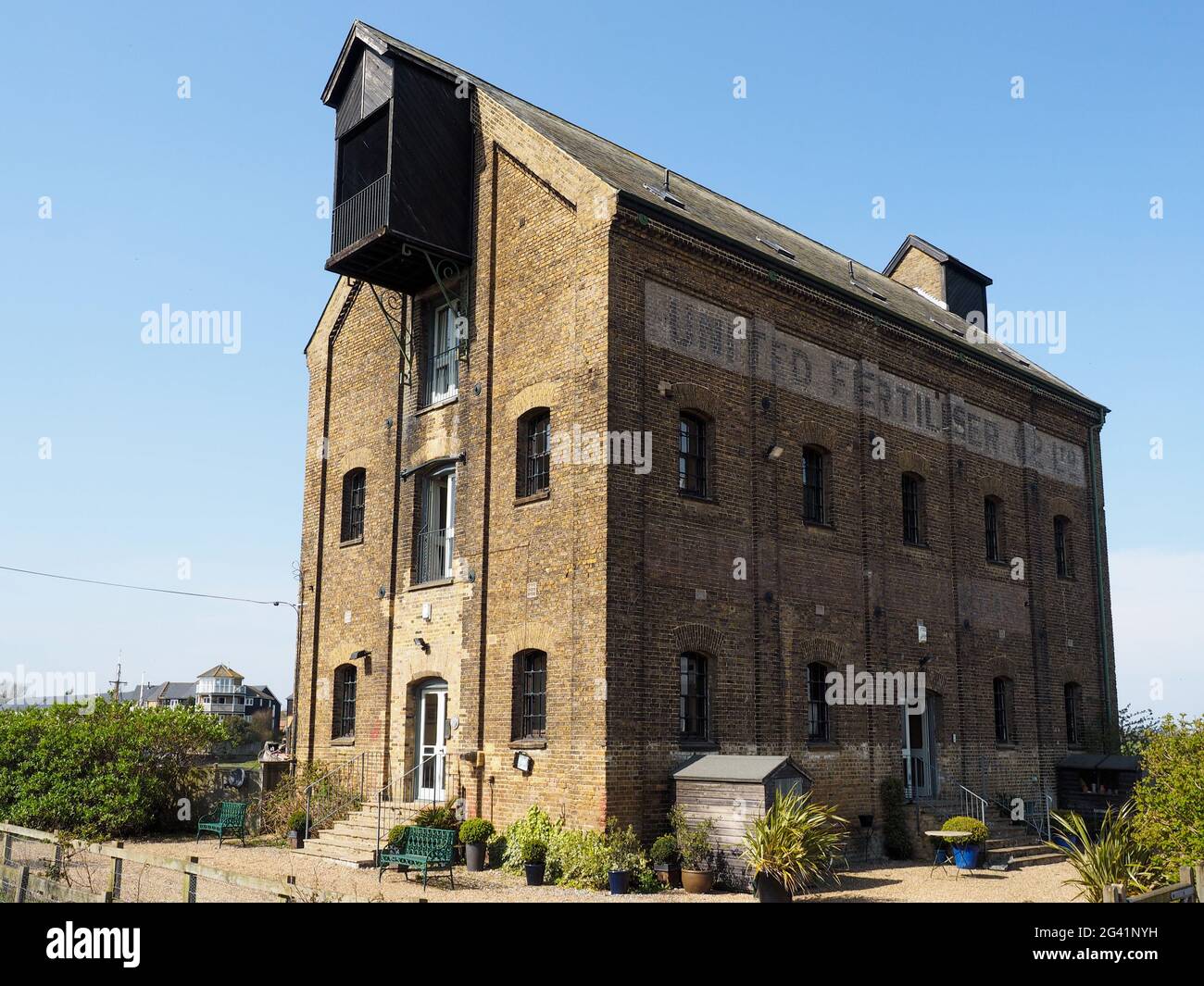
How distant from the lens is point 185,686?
348 feet

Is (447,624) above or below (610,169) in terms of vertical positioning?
below

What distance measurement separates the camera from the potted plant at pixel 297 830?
1920cm

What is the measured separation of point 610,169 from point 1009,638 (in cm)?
1339

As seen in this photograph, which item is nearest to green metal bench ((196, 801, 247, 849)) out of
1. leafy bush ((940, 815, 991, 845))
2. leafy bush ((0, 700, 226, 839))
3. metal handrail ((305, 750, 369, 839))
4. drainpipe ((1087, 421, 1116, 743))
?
metal handrail ((305, 750, 369, 839))

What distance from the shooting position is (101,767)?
69.2 feet

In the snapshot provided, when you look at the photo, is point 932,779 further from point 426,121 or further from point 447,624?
point 426,121

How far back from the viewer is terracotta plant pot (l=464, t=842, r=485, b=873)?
16438 millimetres

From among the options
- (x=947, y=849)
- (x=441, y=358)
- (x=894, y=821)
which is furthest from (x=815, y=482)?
(x=441, y=358)

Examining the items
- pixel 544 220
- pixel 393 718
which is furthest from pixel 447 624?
pixel 544 220

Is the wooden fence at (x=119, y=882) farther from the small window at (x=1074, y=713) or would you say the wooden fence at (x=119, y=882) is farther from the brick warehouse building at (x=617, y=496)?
the small window at (x=1074, y=713)

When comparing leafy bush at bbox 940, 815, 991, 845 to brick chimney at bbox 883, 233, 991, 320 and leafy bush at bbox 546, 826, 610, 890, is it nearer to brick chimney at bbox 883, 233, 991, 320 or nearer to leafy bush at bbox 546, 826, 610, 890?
leafy bush at bbox 546, 826, 610, 890

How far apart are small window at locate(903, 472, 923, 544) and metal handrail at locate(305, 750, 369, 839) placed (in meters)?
11.6

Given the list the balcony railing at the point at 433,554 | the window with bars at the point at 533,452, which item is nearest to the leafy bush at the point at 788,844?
the window with bars at the point at 533,452

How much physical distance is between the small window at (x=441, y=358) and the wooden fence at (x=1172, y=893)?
13.5 m
